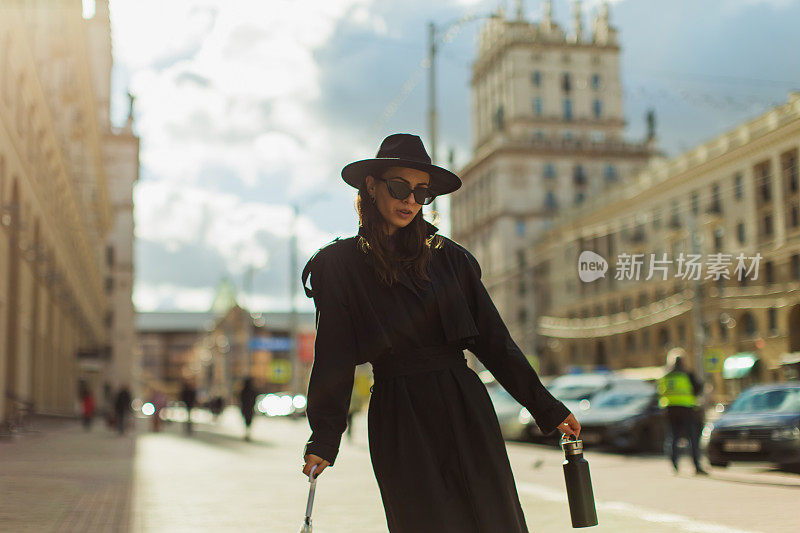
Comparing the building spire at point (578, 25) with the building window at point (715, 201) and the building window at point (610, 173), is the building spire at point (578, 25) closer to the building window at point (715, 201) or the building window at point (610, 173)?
the building window at point (610, 173)

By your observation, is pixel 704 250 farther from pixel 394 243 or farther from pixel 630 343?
pixel 394 243

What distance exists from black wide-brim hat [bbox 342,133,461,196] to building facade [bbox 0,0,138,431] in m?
21.2

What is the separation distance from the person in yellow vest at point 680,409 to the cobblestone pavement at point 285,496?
0.37m

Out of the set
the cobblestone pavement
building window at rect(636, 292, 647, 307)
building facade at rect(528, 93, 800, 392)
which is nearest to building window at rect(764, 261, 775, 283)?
building facade at rect(528, 93, 800, 392)

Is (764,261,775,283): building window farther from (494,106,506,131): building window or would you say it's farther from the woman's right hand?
(494,106,506,131): building window

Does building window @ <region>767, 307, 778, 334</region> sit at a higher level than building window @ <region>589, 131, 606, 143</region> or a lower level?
lower

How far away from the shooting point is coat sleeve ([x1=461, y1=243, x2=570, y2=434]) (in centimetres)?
382

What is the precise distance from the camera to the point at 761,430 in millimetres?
14625

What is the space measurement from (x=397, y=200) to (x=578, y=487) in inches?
48.9

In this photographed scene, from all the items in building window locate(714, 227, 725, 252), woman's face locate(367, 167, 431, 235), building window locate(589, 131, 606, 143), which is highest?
building window locate(589, 131, 606, 143)

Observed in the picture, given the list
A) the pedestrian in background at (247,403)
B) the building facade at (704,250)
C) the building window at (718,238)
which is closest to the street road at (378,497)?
the pedestrian in background at (247,403)

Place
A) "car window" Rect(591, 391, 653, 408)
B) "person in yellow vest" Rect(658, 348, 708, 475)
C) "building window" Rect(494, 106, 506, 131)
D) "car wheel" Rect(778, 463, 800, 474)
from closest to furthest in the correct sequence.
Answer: "person in yellow vest" Rect(658, 348, 708, 475)
"car wheel" Rect(778, 463, 800, 474)
"car window" Rect(591, 391, 653, 408)
"building window" Rect(494, 106, 506, 131)

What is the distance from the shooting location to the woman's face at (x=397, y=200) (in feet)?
12.8

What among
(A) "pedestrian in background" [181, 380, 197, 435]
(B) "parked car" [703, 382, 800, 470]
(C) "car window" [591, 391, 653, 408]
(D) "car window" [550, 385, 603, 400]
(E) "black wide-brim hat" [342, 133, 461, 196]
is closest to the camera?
(E) "black wide-brim hat" [342, 133, 461, 196]
